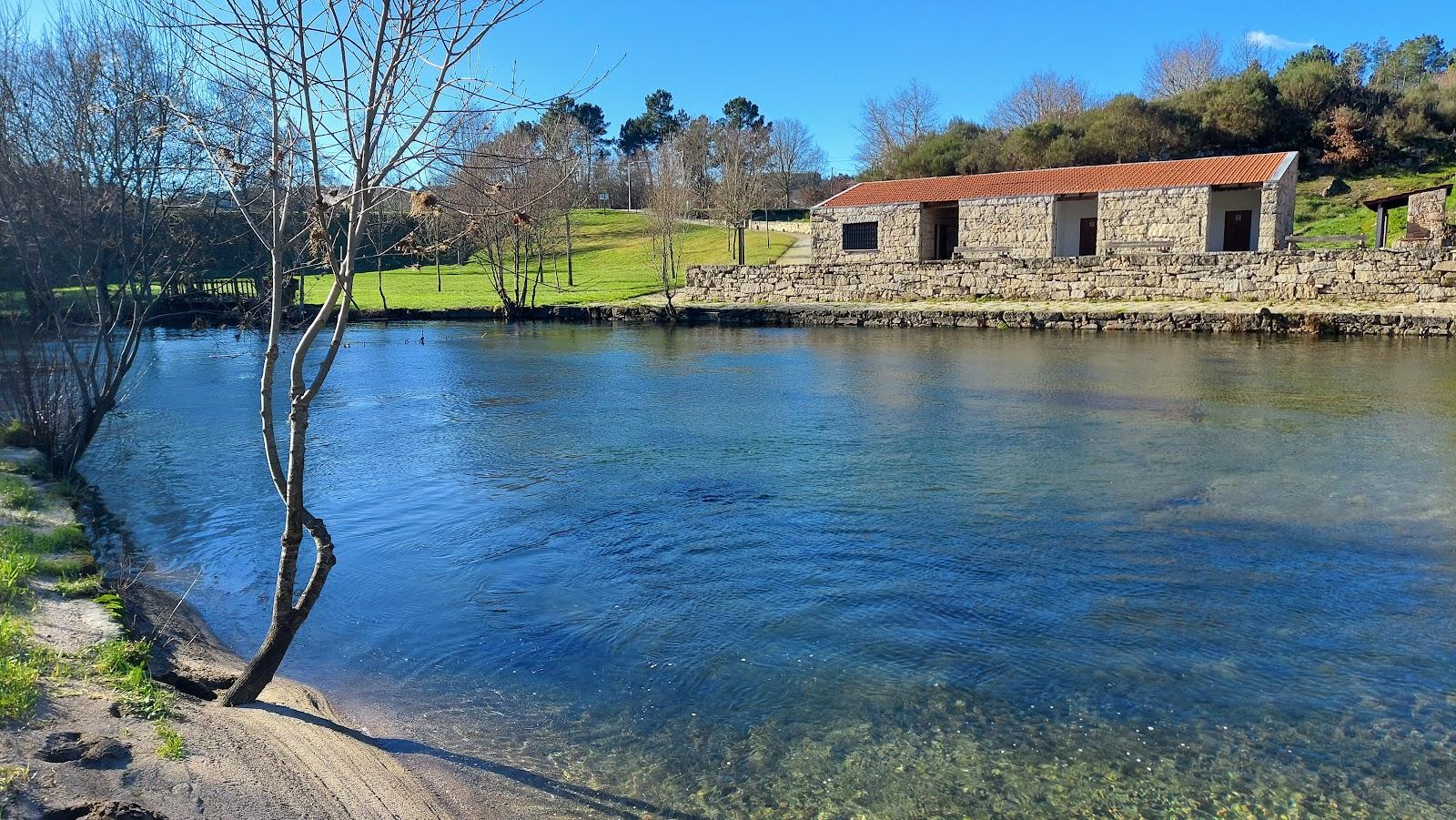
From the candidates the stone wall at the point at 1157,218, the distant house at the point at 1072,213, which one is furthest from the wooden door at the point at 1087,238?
the stone wall at the point at 1157,218

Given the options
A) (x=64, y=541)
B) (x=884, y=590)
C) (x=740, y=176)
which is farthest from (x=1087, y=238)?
(x=64, y=541)

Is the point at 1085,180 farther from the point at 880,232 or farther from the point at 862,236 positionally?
the point at 862,236

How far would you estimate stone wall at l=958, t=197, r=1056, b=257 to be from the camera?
37.4 metres

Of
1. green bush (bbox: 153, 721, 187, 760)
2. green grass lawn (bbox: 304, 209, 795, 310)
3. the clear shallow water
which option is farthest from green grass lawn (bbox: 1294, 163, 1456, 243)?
green bush (bbox: 153, 721, 187, 760)

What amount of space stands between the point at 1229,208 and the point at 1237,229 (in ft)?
2.89

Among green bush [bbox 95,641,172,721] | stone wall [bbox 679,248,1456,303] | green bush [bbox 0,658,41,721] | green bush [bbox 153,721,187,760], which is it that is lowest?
green bush [bbox 153,721,187,760]

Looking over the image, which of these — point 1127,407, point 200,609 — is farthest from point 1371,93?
point 200,609

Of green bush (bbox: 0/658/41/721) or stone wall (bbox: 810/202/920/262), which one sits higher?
stone wall (bbox: 810/202/920/262)

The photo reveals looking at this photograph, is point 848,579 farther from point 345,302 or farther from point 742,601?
point 345,302

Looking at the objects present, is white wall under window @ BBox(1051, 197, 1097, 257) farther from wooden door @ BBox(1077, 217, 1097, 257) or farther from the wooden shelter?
the wooden shelter

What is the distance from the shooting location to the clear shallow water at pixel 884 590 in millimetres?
4938

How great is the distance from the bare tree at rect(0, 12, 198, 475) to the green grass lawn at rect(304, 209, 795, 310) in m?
21.8

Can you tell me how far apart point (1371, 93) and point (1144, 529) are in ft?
179

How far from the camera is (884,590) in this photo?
24.2ft
